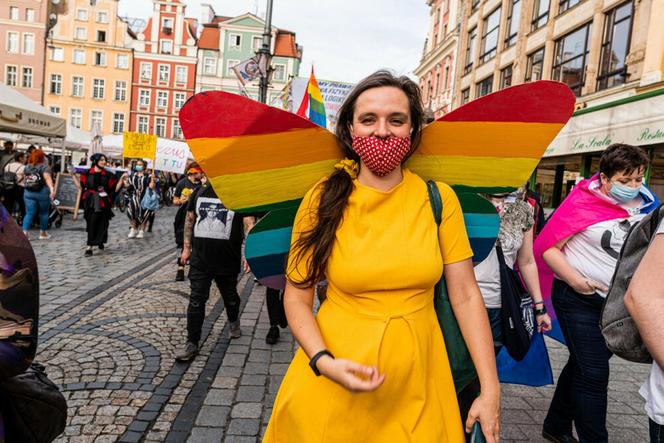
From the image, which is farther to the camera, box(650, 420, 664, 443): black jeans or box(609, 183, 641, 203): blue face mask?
box(609, 183, 641, 203): blue face mask

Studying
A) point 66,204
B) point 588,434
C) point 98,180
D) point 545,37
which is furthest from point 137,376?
point 545,37

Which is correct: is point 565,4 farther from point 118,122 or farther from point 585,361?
point 118,122

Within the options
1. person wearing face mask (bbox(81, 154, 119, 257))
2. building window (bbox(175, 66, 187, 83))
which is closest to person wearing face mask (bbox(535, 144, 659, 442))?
person wearing face mask (bbox(81, 154, 119, 257))

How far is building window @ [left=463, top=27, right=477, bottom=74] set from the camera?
28.1 metres

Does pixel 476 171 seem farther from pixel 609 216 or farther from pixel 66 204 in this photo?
pixel 66 204

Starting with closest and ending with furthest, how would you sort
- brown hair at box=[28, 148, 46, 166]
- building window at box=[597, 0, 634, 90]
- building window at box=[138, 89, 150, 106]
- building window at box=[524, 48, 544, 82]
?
brown hair at box=[28, 148, 46, 166]
building window at box=[597, 0, 634, 90]
building window at box=[524, 48, 544, 82]
building window at box=[138, 89, 150, 106]

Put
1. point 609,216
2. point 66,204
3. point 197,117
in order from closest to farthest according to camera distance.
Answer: point 197,117 < point 609,216 < point 66,204

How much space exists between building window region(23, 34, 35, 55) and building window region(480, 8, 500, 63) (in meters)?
43.1

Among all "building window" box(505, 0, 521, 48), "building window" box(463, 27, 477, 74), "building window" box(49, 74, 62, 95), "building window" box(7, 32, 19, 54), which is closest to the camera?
"building window" box(505, 0, 521, 48)

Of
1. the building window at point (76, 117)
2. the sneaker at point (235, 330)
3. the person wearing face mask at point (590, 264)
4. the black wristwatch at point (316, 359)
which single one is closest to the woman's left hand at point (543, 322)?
the person wearing face mask at point (590, 264)

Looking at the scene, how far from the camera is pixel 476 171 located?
176cm

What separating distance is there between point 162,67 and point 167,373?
167 feet

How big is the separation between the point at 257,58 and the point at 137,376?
8.49 metres

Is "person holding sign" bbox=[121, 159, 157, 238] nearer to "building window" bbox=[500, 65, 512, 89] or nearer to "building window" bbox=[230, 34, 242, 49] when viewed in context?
"building window" bbox=[500, 65, 512, 89]
